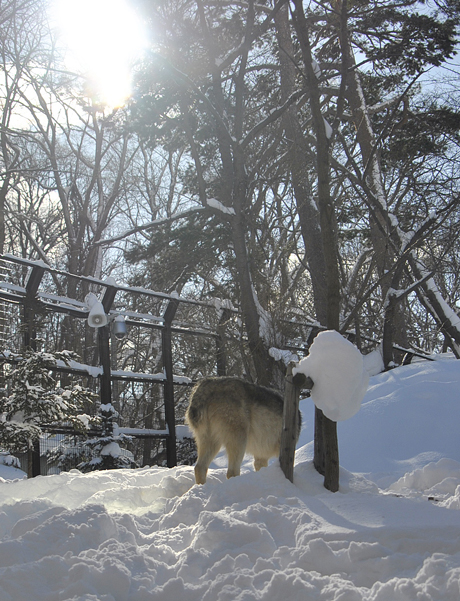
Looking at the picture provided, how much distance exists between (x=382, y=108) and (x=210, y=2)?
552cm

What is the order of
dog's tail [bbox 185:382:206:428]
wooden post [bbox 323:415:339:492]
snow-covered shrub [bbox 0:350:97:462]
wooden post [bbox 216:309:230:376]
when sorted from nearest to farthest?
wooden post [bbox 323:415:339:492]
dog's tail [bbox 185:382:206:428]
snow-covered shrub [bbox 0:350:97:462]
wooden post [bbox 216:309:230:376]

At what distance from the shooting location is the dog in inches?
191

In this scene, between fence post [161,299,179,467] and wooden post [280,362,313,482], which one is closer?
wooden post [280,362,313,482]

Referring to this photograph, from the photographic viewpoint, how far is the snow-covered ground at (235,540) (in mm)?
2344

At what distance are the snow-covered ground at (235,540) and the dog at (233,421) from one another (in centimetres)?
50

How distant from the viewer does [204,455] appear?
4867mm

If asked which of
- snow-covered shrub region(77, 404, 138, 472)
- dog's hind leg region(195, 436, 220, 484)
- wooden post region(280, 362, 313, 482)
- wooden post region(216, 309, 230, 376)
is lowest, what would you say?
snow-covered shrub region(77, 404, 138, 472)

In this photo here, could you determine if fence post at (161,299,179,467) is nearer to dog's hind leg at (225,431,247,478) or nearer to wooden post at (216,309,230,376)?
wooden post at (216,309,230,376)

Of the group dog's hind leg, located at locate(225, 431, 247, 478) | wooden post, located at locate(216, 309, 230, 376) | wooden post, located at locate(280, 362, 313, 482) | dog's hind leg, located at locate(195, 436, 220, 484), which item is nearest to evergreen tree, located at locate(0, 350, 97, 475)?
dog's hind leg, located at locate(195, 436, 220, 484)

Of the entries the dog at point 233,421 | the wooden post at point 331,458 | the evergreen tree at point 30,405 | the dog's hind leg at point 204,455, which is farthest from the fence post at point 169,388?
the wooden post at point 331,458

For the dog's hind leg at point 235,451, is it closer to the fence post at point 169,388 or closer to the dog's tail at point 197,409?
the dog's tail at point 197,409

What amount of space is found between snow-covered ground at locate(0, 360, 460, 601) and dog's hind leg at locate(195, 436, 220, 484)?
0.69ft

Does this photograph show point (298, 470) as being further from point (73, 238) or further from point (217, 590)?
point (73, 238)

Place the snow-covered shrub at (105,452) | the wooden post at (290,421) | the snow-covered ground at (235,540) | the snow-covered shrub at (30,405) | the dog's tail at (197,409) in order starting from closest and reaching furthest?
the snow-covered ground at (235,540) < the wooden post at (290,421) < the dog's tail at (197,409) < the snow-covered shrub at (30,405) < the snow-covered shrub at (105,452)
